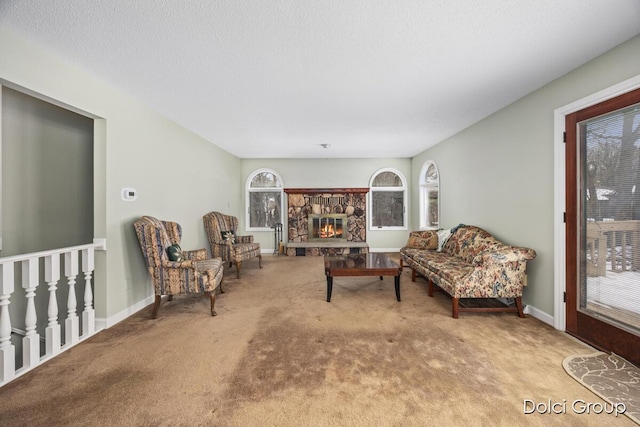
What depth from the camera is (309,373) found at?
178cm

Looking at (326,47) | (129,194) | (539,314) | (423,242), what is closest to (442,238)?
(423,242)

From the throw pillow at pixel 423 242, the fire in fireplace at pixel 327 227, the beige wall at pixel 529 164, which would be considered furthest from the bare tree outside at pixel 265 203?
the beige wall at pixel 529 164

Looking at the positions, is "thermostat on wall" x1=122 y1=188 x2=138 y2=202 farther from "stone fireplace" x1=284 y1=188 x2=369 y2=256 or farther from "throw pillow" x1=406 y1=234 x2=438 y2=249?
"throw pillow" x1=406 y1=234 x2=438 y2=249

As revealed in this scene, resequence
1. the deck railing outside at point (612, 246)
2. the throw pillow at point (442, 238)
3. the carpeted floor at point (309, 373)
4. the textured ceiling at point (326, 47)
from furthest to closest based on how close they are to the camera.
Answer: the throw pillow at point (442, 238) → the deck railing outside at point (612, 246) → the textured ceiling at point (326, 47) → the carpeted floor at point (309, 373)

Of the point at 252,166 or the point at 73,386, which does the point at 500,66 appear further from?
the point at 252,166

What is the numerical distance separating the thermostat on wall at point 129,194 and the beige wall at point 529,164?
14.7 feet

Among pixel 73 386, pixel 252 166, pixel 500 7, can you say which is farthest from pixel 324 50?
pixel 252 166

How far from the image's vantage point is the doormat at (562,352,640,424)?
1.50m

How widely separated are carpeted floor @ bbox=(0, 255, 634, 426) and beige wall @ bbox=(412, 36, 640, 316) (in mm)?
849

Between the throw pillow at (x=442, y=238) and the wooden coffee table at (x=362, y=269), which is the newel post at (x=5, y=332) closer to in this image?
the wooden coffee table at (x=362, y=269)

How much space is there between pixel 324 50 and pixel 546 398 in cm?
283

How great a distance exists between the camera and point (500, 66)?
2191 millimetres

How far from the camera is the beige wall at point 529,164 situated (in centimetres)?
211

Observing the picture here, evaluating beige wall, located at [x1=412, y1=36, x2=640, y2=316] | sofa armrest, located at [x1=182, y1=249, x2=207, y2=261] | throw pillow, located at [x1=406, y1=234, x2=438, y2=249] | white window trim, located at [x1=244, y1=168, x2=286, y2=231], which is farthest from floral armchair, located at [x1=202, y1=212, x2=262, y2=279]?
beige wall, located at [x1=412, y1=36, x2=640, y2=316]
